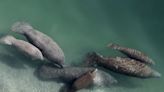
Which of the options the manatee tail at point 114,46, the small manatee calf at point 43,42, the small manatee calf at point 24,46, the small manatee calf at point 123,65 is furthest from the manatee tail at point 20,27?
the manatee tail at point 114,46

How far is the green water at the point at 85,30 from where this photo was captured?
3.30m

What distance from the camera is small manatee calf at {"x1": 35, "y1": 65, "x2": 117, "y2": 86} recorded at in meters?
Answer: 3.30

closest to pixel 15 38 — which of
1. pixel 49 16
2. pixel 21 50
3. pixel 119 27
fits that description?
pixel 21 50

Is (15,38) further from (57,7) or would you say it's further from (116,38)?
(116,38)

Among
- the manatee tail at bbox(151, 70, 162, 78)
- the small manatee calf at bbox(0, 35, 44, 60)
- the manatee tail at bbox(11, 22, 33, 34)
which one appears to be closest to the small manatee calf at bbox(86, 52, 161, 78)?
the manatee tail at bbox(151, 70, 162, 78)

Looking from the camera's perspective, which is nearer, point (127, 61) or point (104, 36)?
point (127, 61)

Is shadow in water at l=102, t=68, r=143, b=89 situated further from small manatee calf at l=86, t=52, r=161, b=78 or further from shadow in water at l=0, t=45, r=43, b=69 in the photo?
shadow in water at l=0, t=45, r=43, b=69

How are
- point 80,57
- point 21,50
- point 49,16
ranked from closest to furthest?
point 21,50 < point 80,57 < point 49,16

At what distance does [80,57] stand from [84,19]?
1.45 feet

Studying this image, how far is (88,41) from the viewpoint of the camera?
12.1 ft

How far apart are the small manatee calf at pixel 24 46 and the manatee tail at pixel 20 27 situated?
11 cm

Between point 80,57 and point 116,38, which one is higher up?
point 116,38

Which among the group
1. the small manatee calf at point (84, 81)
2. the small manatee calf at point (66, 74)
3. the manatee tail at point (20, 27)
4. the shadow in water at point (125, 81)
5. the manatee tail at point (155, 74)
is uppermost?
the manatee tail at point (20, 27)

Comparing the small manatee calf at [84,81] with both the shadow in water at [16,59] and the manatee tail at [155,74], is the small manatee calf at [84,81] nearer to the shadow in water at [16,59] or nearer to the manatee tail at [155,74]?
the shadow in water at [16,59]
